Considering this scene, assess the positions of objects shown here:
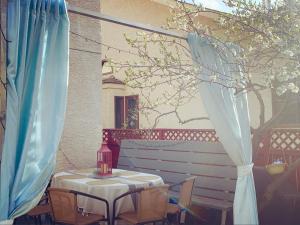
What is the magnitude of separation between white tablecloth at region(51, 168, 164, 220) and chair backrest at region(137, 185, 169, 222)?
Result: 26 centimetres

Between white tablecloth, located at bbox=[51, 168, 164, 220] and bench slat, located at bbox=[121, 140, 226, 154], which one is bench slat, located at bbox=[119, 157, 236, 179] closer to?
bench slat, located at bbox=[121, 140, 226, 154]

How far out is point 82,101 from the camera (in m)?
6.17

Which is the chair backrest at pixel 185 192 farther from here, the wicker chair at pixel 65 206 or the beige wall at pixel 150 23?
the beige wall at pixel 150 23

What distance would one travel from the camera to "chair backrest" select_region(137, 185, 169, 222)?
13.3 feet

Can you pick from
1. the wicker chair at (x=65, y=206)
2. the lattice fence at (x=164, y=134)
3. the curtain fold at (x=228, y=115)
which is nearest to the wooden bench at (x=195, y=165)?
the curtain fold at (x=228, y=115)

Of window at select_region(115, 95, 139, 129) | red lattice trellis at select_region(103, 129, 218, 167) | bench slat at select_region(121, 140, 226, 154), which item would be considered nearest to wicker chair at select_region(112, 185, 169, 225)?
bench slat at select_region(121, 140, 226, 154)

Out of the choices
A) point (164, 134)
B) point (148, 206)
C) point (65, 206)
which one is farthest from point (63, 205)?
point (164, 134)

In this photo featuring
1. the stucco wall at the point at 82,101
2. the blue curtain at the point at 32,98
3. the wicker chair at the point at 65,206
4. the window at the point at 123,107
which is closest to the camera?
the blue curtain at the point at 32,98

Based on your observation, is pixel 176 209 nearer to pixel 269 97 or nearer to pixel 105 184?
pixel 105 184

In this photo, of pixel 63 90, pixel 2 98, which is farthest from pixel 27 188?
pixel 2 98

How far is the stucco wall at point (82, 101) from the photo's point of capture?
5973mm

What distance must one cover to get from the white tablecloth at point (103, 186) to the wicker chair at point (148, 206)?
0.40ft

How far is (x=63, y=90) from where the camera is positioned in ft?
10.9

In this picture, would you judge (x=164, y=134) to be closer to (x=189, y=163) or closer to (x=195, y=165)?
(x=189, y=163)
